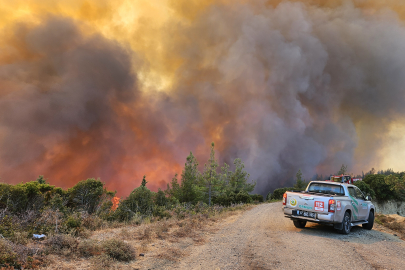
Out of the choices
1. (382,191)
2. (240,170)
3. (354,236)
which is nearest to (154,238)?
(354,236)

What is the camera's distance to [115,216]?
14320 millimetres

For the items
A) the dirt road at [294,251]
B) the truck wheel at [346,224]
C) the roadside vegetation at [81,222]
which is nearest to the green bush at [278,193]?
the roadside vegetation at [81,222]

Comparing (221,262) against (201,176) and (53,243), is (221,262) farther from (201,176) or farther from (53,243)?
(201,176)

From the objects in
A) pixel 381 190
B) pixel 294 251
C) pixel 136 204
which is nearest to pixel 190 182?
pixel 136 204

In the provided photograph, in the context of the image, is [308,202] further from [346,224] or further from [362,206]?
[362,206]

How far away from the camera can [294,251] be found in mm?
7820

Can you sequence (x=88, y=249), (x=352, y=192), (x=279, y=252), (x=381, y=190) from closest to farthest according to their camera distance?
1. (x=88, y=249)
2. (x=279, y=252)
3. (x=352, y=192)
4. (x=381, y=190)

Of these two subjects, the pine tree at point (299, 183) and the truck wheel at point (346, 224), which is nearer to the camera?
the truck wheel at point (346, 224)

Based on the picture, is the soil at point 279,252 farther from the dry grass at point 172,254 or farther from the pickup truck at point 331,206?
the pickup truck at point 331,206

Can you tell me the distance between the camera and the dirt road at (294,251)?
6.62 meters

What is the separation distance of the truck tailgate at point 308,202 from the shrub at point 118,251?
7291 mm

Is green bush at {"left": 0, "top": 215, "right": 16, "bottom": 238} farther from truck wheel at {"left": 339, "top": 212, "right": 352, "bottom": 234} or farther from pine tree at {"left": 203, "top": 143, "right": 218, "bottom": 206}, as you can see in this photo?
pine tree at {"left": 203, "top": 143, "right": 218, "bottom": 206}

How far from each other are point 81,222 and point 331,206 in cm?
996

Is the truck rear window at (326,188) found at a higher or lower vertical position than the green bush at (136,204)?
higher
